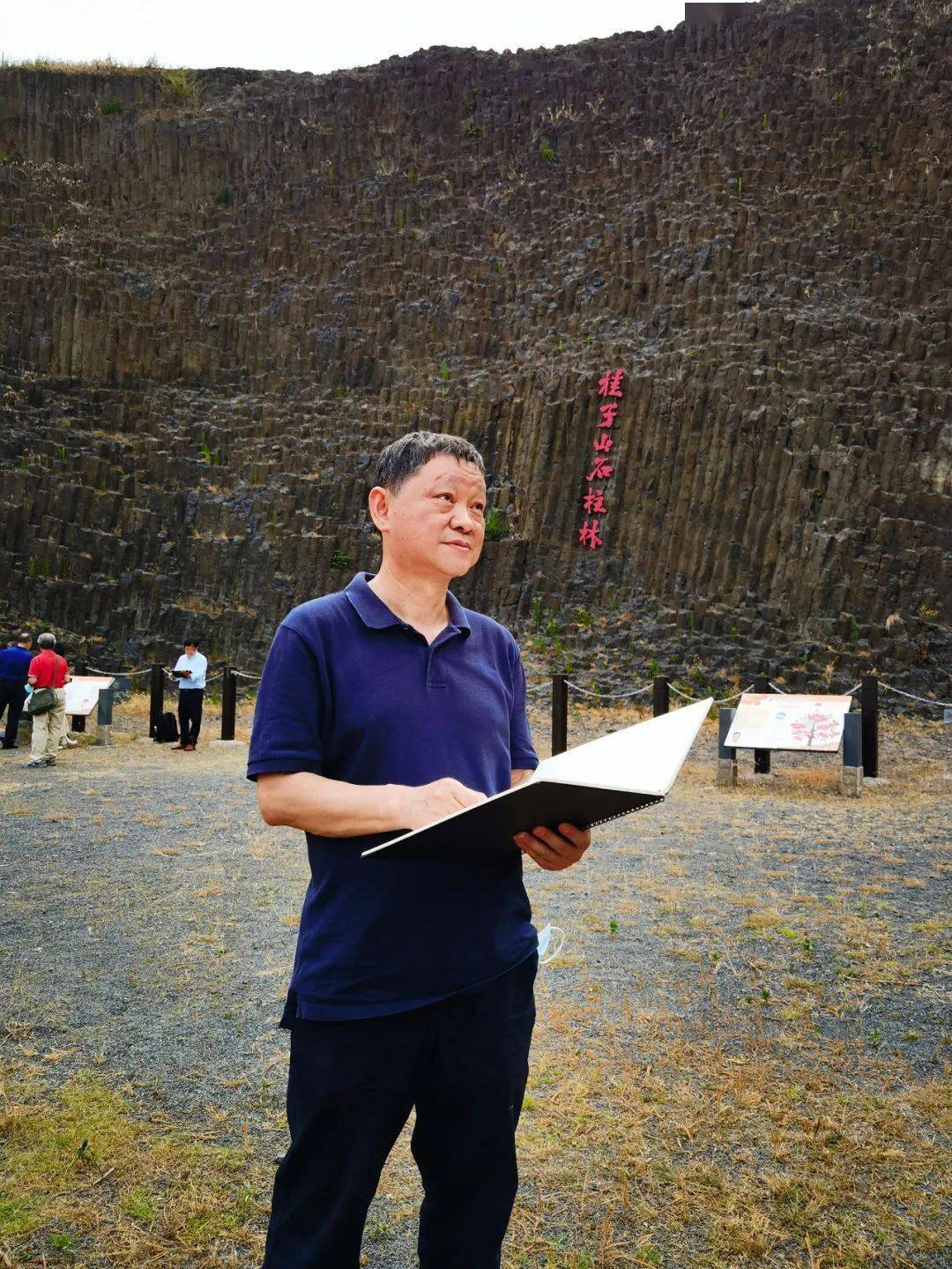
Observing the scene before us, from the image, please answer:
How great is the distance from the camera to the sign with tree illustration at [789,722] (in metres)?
10.8

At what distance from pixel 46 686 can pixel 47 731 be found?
0.66 m

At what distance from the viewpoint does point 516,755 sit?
2.50 metres

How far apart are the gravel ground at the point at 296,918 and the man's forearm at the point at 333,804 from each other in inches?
67.8

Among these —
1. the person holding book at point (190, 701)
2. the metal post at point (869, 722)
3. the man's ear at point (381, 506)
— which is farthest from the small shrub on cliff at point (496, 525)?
the man's ear at point (381, 506)

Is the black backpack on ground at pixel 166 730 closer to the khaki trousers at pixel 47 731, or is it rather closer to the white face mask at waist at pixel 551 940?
the khaki trousers at pixel 47 731

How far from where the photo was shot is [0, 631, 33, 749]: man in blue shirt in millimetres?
14205

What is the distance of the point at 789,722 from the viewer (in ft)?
36.6

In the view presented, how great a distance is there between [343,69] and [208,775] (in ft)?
88.6

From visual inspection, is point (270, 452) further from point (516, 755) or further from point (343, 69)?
point (516, 755)

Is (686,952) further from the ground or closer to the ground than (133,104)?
closer to the ground

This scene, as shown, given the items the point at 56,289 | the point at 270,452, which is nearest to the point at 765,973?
the point at 270,452

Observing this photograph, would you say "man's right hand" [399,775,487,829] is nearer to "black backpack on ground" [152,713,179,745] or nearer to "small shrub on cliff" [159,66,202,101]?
"black backpack on ground" [152,713,179,745]

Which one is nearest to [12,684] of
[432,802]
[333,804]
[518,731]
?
[518,731]

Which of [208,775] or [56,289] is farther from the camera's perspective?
[56,289]
